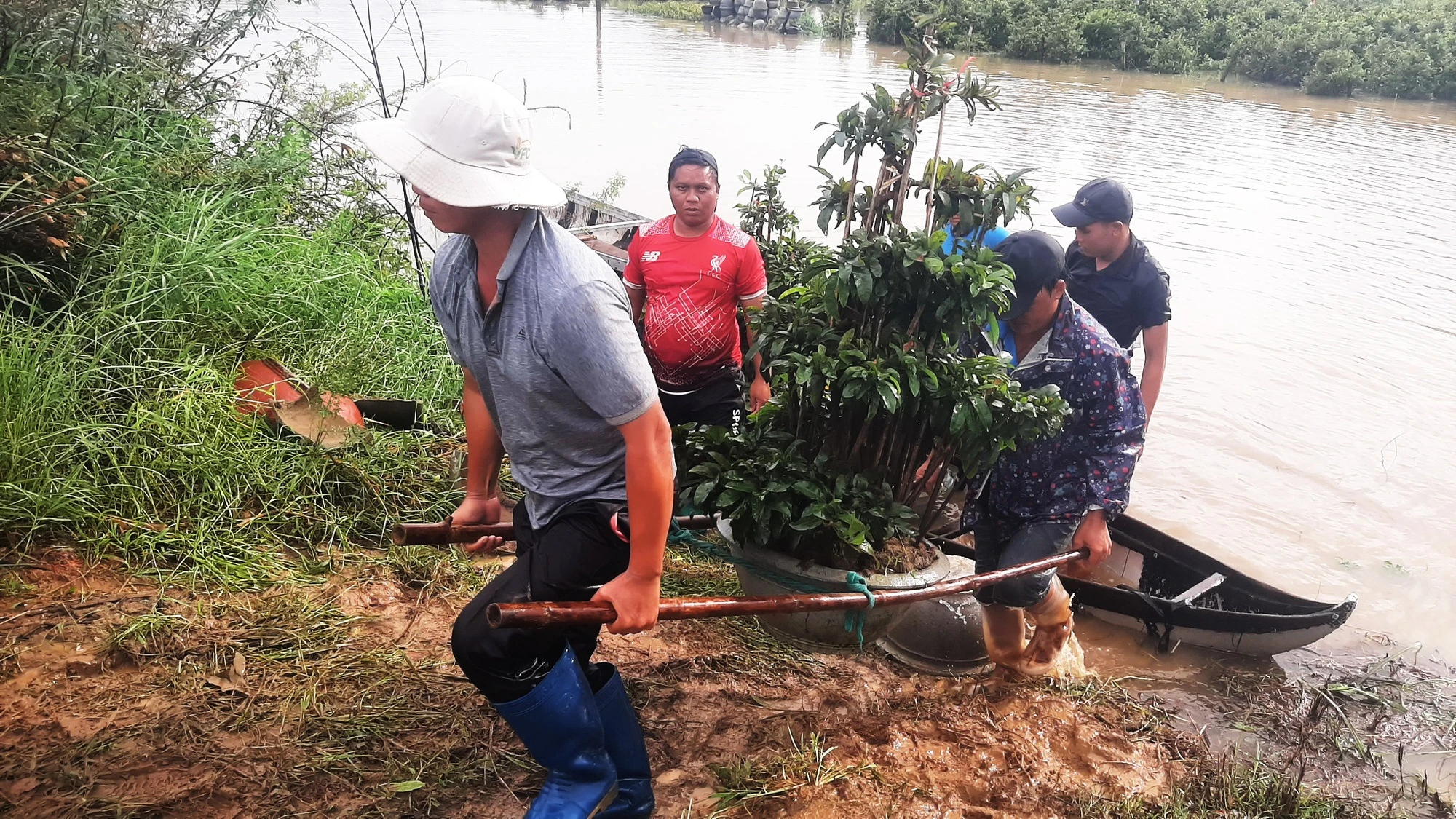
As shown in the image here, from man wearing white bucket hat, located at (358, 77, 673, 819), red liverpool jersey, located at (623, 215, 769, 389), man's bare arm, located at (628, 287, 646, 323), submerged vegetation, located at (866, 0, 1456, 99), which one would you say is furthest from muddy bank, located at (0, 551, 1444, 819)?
submerged vegetation, located at (866, 0, 1456, 99)

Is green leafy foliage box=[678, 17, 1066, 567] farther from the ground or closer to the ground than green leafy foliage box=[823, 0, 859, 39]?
closer to the ground

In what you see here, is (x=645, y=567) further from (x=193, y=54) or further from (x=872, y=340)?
(x=193, y=54)

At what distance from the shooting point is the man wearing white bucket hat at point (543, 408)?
1.89 metres

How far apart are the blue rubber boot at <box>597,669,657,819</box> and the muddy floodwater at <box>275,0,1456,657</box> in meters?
3.72

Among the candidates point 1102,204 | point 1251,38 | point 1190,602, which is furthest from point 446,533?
point 1251,38

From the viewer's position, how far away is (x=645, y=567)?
2014 mm

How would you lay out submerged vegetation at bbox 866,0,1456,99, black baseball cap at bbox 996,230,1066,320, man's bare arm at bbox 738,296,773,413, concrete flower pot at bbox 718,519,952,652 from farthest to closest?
submerged vegetation at bbox 866,0,1456,99 → man's bare arm at bbox 738,296,773,413 → black baseball cap at bbox 996,230,1066,320 → concrete flower pot at bbox 718,519,952,652

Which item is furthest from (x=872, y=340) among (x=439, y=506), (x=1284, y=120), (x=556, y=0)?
(x=556, y=0)

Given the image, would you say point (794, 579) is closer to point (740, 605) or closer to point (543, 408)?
point (740, 605)

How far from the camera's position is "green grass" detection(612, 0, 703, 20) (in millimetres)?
39688

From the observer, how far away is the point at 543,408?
2062 millimetres

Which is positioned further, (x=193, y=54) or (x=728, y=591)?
(x=193, y=54)

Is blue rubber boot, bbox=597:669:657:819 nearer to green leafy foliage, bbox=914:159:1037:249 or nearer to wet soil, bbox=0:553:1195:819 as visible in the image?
wet soil, bbox=0:553:1195:819

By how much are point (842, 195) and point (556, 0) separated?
41278mm
